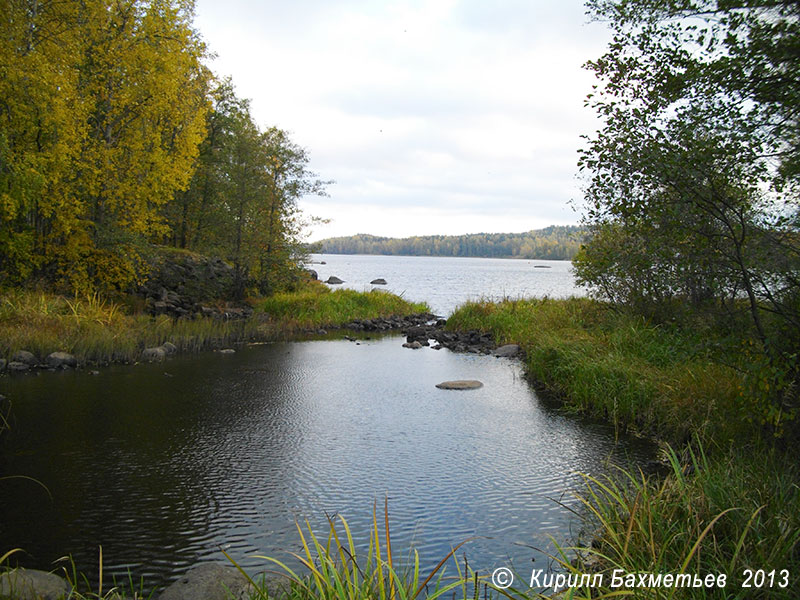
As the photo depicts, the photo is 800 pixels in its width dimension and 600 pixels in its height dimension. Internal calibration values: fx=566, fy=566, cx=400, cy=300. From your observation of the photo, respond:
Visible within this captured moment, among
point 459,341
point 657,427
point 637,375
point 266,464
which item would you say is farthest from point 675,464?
point 459,341

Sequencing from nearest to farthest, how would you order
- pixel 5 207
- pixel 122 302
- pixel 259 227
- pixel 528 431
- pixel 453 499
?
pixel 453 499, pixel 528 431, pixel 5 207, pixel 122 302, pixel 259 227

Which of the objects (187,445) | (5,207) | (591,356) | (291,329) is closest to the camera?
(187,445)

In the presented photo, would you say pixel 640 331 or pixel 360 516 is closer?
pixel 360 516

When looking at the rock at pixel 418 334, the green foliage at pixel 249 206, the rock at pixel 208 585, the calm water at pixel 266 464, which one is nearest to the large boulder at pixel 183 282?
the green foliage at pixel 249 206

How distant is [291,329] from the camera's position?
20562 mm

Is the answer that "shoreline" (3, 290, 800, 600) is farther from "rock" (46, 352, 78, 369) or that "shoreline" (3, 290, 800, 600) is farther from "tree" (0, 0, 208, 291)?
"rock" (46, 352, 78, 369)

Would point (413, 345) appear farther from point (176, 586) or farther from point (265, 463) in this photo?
point (176, 586)

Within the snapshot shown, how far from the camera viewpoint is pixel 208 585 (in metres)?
4.23

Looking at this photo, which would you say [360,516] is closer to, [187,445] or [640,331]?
[187,445]

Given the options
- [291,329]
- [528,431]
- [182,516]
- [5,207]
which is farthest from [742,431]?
[291,329]

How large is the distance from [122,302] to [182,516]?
14.8 meters

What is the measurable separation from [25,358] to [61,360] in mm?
692

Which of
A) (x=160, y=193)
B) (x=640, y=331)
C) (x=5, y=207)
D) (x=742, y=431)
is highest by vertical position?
(x=160, y=193)

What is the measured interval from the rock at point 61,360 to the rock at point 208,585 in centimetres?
1019
